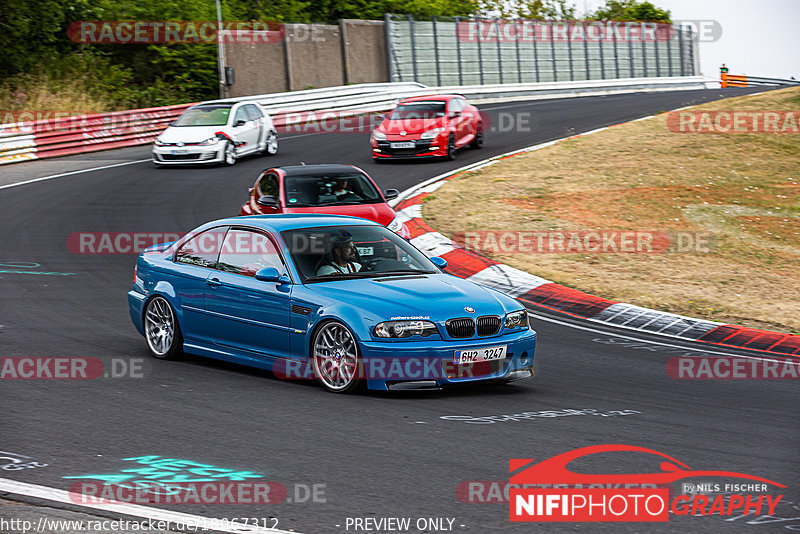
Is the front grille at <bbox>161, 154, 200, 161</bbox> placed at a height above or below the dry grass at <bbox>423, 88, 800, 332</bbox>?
above

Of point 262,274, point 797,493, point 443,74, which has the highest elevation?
point 443,74

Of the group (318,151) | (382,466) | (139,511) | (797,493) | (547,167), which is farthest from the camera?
(318,151)

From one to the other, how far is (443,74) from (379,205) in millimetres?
31408

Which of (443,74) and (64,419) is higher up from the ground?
(443,74)

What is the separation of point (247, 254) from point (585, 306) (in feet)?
16.9

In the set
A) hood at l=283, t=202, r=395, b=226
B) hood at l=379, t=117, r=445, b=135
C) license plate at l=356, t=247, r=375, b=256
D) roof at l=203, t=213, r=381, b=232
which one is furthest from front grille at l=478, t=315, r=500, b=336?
hood at l=379, t=117, r=445, b=135

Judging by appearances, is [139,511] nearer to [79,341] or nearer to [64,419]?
[64,419]

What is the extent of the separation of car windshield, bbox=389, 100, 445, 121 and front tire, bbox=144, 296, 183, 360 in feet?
54.9

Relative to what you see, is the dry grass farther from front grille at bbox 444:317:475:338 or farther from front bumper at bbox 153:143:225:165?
front bumper at bbox 153:143:225:165

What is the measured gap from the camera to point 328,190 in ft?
50.8

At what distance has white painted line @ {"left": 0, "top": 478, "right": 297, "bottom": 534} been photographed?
5090mm

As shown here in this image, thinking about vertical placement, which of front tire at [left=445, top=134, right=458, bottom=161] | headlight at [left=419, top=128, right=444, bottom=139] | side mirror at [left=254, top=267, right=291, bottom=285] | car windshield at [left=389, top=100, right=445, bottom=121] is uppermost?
car windshield at [left=389, top=100, right=445, bottom=121]

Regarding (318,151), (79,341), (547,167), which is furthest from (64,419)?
(318,151)

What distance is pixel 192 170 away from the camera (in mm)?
25641
